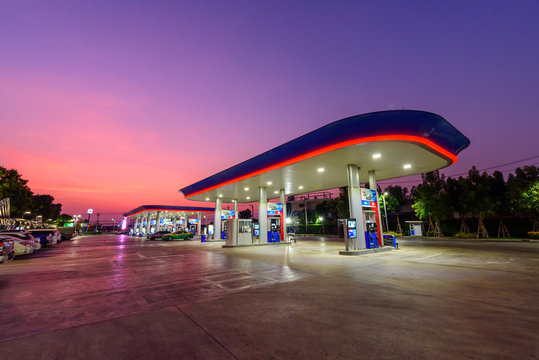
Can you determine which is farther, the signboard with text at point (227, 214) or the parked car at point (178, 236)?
the parked car at point (178, 236)

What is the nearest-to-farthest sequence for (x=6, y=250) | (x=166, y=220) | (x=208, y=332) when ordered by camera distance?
1. (x=208, y=332)
2. (x=6, y=250)
3. (x=166, y=220)

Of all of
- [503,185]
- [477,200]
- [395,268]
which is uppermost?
[503,185]

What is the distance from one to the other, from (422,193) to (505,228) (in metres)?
8.29

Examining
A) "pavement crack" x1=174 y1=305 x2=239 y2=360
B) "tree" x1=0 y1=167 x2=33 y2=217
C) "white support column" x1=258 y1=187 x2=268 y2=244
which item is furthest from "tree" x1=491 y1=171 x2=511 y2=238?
"tree" x1=0 y1=167 x2=33 y2=217

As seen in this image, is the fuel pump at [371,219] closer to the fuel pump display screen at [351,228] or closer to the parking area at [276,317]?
the fuel pump display screen at [351,228]

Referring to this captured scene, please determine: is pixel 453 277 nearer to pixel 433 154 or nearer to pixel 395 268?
pixel 395 268

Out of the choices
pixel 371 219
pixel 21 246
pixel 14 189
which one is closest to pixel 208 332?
pixel 371 219

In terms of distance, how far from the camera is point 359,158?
1309 cm

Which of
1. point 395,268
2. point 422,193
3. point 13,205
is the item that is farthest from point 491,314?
point 13,205

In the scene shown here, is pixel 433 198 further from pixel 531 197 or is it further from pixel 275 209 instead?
pixel 275 209

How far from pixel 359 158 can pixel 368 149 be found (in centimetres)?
153

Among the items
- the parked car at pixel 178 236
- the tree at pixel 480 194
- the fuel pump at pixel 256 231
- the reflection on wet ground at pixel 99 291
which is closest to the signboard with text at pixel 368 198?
the reflection on wet ground at pixel 99 291

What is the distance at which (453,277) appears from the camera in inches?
257

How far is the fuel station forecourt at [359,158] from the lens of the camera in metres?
10.1
